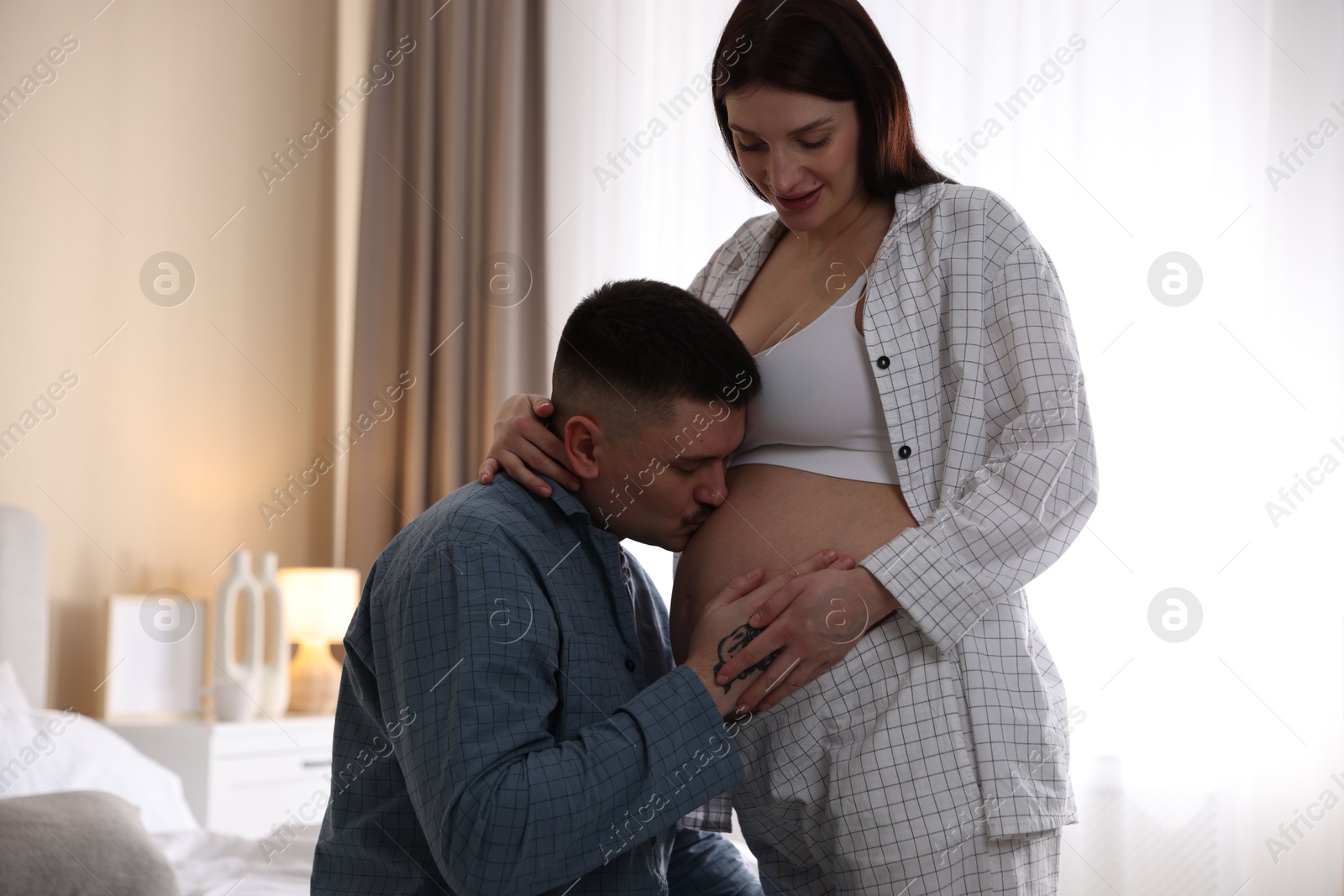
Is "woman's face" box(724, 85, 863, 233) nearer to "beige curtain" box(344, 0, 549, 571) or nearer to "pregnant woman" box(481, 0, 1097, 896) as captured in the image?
"pregnant woman" box(481, 0, 1097, 896)

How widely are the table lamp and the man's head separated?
240 cm

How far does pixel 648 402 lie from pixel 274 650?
102 inches

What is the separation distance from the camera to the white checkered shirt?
3.55 feet

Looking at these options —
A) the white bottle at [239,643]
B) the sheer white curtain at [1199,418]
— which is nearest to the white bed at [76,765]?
the white bottle at [239,643]

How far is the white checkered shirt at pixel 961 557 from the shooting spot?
1081 millimetres

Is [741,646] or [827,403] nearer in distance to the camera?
[741,646]

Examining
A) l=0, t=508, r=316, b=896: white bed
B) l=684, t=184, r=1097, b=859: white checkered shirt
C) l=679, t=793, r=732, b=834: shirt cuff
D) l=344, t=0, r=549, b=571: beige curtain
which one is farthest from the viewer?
l=344, t=0, r=549, b=571: beige curtain

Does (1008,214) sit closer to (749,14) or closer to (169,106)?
(749,14)

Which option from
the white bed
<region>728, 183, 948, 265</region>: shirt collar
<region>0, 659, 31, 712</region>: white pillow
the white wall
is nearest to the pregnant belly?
<region>728, 183, 948, 265</region>: shirt collar

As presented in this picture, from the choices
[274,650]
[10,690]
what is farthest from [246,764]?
[10,690]

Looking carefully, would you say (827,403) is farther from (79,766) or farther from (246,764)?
(246,764)

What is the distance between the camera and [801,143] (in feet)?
4.17

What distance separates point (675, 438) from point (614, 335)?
13 cm

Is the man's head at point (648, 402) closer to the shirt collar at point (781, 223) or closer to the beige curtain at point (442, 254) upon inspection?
the shirt collar at point (781, 223)
